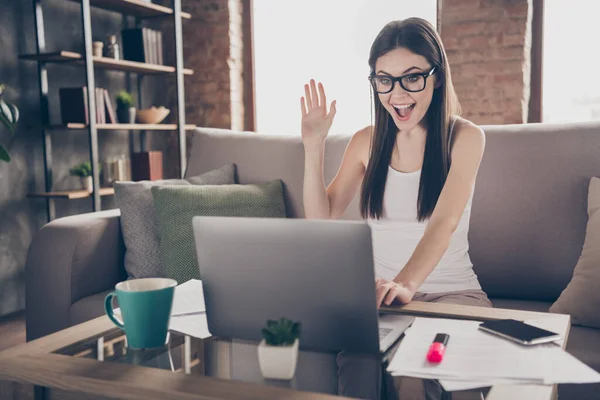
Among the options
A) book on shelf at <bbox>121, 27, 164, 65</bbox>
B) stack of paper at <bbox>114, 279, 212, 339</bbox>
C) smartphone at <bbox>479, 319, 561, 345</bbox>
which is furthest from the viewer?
book on shelf at <bbox>121, 27, 164, 65</bbox>

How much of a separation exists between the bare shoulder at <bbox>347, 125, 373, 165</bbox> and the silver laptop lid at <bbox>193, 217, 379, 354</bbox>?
0.98 metres

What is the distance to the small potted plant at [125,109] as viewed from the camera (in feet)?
12.0

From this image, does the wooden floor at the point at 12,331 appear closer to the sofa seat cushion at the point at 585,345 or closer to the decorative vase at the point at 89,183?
the decorative vase at the point at 89,183

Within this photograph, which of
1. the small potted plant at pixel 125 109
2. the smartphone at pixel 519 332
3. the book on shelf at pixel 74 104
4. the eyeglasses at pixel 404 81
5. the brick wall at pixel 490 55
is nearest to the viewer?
the smartphone at pixel 519 332

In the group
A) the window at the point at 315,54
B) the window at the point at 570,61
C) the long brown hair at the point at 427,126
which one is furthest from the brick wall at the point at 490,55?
the long brown hair at the point at 427,126

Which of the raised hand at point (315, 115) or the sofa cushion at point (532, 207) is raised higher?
the raised hand at point (315, 115)

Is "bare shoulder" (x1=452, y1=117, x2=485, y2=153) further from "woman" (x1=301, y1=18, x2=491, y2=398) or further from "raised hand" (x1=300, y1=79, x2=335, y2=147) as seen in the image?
"raised hand" (x1=300, y1=79, x2=335, y2=147)

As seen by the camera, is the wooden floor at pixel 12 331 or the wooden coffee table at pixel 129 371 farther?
the wooden floor at pixel 12 331

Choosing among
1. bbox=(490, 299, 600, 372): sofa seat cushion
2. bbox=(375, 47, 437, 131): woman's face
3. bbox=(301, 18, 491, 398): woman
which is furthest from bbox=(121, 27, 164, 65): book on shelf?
bbox=(490, 299, 600, 372): sofa seat cushion

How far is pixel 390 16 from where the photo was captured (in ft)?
12.8

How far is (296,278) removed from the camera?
0.83 m

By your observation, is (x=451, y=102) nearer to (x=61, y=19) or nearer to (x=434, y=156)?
(x=434, y=156)

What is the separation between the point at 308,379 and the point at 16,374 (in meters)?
0.40

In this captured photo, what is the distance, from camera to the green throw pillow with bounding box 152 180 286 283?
1892mm
